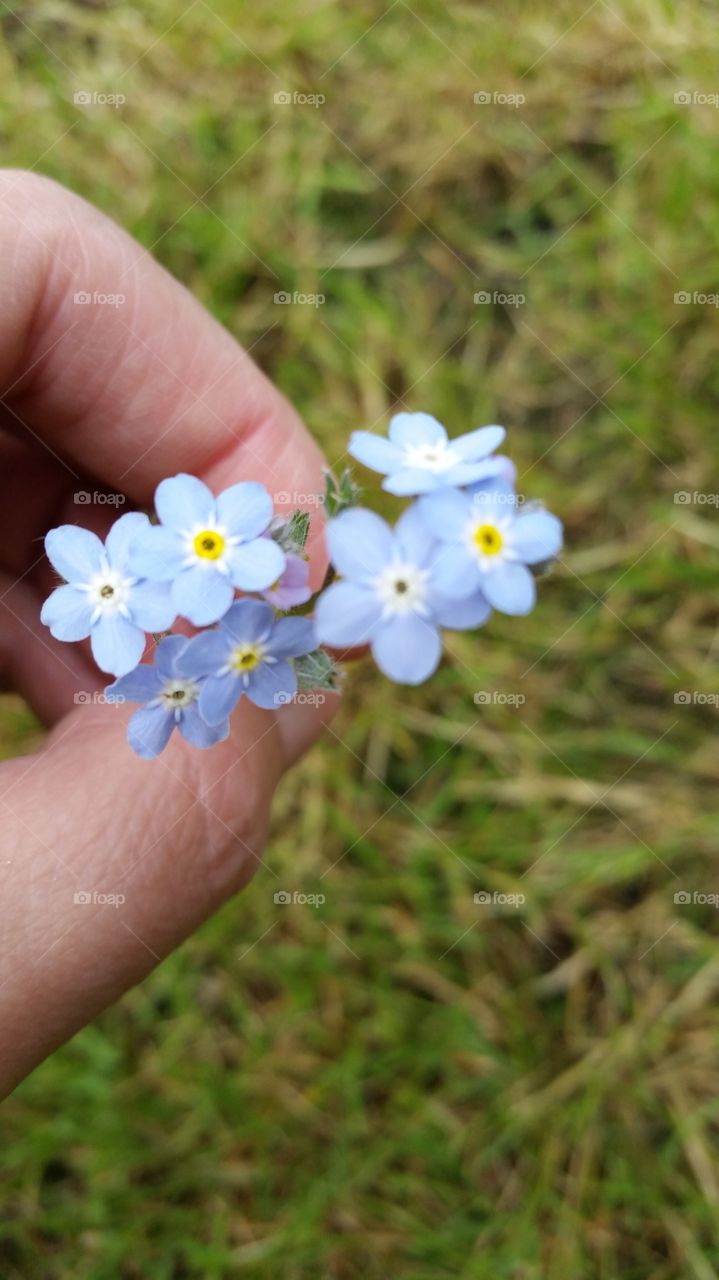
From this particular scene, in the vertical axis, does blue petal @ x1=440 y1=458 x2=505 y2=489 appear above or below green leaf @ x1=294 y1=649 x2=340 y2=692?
above

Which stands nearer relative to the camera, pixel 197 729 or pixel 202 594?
pixel 202 594

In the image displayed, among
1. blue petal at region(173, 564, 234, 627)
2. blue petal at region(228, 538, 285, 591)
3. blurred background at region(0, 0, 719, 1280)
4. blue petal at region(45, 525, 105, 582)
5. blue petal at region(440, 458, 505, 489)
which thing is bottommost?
blurred background at region(0, 0, 719, 1280)

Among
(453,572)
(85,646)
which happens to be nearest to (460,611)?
(453,572)

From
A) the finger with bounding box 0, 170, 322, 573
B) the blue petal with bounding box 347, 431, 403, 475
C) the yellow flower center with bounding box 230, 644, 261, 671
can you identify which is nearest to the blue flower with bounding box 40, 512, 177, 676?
the yellow flower center with bounding box 230, 644, 261, 671

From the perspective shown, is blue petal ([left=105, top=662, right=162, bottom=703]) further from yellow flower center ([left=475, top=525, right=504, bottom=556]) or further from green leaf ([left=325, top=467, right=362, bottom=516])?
yellow flower center ([left=475, top=525, right=504, bottom=556])

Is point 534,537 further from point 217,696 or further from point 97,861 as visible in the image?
point 97,861

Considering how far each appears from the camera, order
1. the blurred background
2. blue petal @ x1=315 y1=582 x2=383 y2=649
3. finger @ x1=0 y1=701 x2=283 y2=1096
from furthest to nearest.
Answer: the blurred background < finger @ x1=0 y1=701 x2=283 y2=1096 < blue petal @ x1=315 y1=582 x2=383 y2=649
